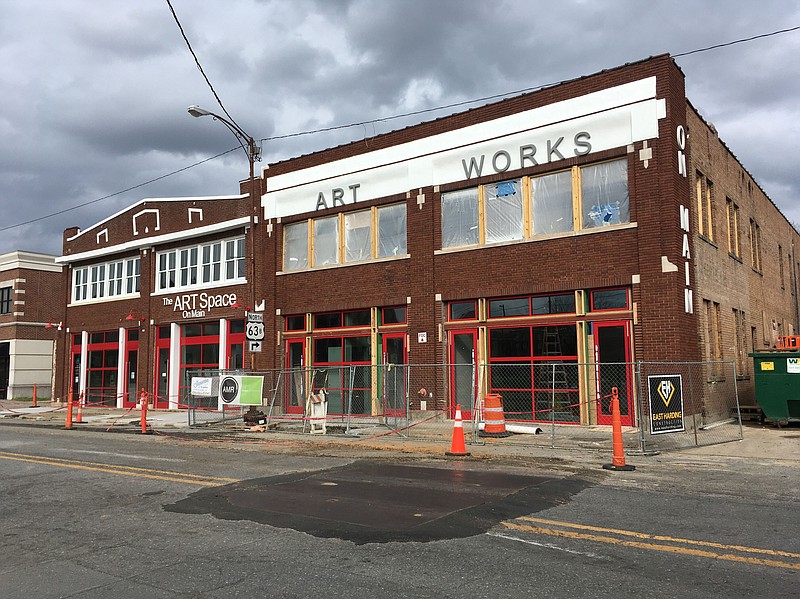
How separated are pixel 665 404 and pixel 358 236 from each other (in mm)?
11819

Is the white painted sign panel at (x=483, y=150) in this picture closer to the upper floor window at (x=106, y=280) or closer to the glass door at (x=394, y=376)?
the glass door at (x=394, y=376)

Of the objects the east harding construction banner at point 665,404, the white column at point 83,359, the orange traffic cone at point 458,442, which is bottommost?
the orange traffic cone at point 458,442

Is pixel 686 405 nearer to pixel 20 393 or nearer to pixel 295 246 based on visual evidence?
pixel 295 246

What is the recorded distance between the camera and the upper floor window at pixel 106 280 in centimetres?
2970

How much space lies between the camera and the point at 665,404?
41.6ft

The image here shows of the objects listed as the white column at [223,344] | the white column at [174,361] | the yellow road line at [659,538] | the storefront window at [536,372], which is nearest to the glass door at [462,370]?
the storefront window at [536,372]

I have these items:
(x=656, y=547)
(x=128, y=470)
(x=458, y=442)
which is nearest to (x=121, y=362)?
(x=128, y=470)

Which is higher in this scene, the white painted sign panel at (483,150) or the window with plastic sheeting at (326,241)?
the white painted sign panel at (483,150)

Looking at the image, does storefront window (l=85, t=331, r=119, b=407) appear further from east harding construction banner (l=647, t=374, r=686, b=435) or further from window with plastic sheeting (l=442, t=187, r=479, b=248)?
east harding construction banner (l=647, t=374, r=686, b=435)

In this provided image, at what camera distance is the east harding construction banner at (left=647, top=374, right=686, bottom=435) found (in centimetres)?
1239

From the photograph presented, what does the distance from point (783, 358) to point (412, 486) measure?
1173 centimetres

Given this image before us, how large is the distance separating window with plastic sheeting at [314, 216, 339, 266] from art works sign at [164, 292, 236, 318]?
14.6 feet

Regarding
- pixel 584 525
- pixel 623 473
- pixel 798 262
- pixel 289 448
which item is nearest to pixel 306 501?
pixel 584 525

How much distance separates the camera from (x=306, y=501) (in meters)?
8.27
